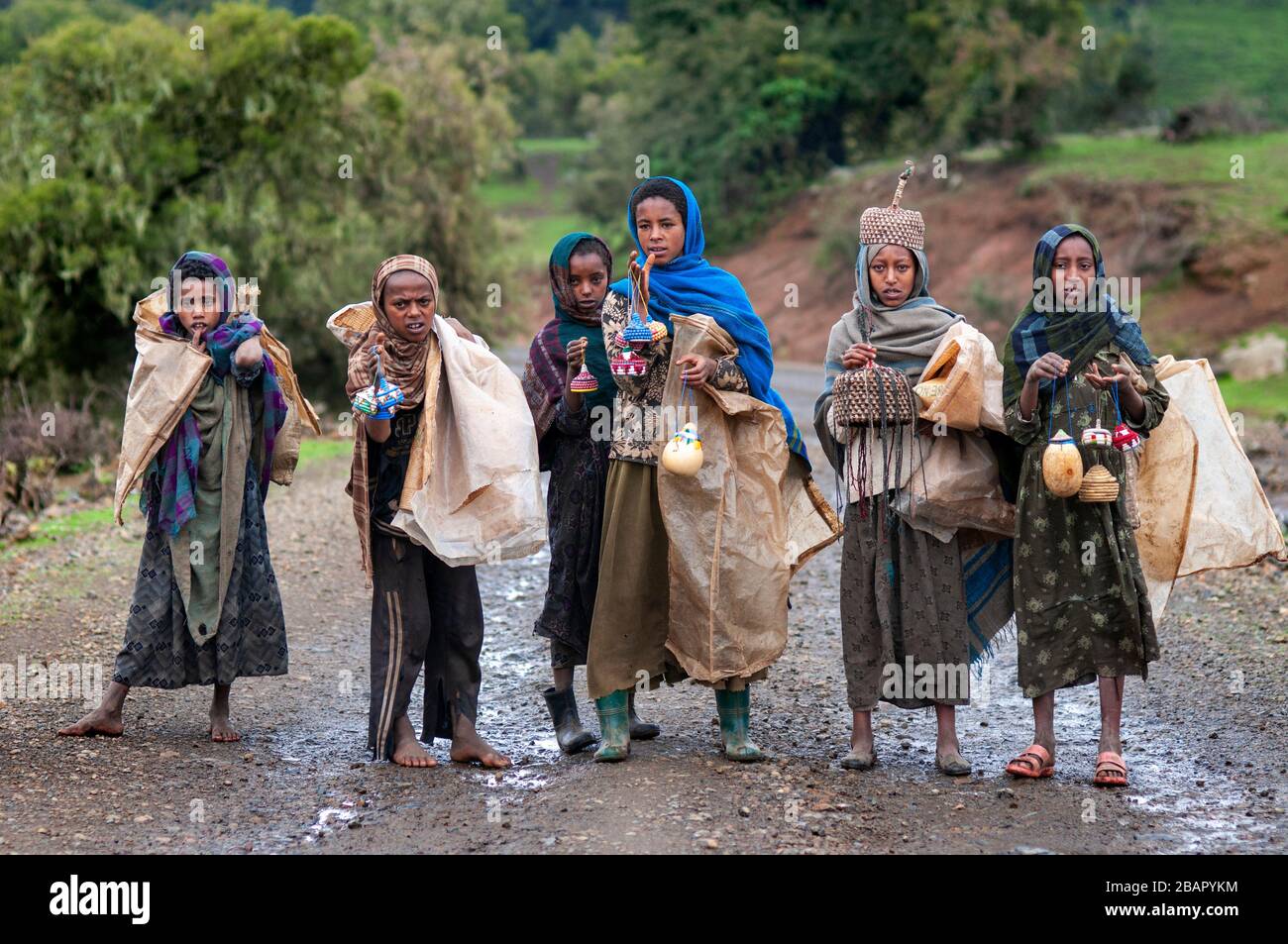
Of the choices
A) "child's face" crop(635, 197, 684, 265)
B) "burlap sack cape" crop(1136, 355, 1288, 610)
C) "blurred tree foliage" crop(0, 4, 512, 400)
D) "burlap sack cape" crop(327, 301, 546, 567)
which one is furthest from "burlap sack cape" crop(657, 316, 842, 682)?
"blurred tree foliage" crop(0, 4, 512, 400)

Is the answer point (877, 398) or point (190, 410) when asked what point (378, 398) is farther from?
point (877, 398)

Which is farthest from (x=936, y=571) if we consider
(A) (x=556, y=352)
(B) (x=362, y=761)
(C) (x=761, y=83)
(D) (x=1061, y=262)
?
(C) (x=761, y=83)

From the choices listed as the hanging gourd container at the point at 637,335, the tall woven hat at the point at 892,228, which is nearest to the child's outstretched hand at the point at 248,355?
the hanging gourd container at the point at 637,335

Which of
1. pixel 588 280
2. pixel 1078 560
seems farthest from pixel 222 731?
pixel 1078 560

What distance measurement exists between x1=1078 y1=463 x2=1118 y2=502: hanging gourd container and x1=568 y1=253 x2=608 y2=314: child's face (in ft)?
6.32

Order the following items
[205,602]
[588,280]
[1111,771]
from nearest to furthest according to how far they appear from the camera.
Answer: [1111,771] → [588,280] → [205,602]

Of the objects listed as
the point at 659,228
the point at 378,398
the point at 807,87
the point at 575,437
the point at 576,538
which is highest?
the point at 807,87

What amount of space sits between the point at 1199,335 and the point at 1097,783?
17.7 meters

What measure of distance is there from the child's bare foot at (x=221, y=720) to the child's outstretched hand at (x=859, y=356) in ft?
9.13

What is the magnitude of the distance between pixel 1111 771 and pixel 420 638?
2.55 metres

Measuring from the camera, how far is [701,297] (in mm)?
5305

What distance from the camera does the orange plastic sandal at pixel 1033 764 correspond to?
5184 millimetres

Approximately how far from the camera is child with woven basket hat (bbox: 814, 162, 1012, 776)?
17.3 feet

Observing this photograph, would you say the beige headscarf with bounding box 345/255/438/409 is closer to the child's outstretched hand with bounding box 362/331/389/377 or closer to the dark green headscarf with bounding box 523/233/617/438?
the child's outstretched hand with bounding box 362/331/389/377
